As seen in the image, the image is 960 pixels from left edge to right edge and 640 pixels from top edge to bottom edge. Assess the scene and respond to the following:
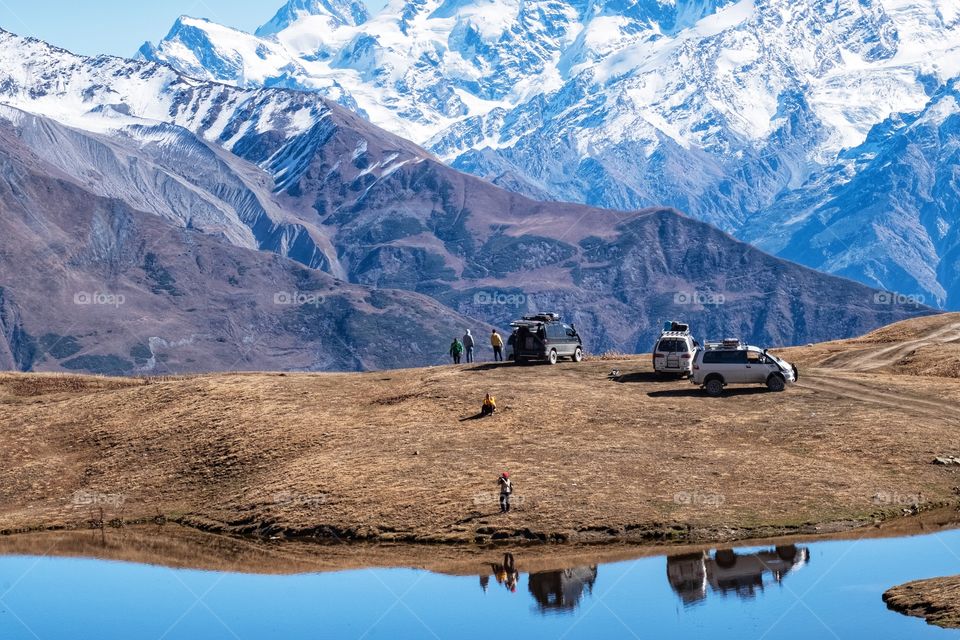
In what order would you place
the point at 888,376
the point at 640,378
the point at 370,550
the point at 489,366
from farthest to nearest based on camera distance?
1. the point at 489,366
2. the point at 888,376
3. the point at 640,378
4. the point at 370,550

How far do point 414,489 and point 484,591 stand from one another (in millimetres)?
13354

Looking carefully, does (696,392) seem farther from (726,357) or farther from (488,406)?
(488,406)

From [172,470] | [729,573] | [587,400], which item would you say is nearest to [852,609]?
[729,573]

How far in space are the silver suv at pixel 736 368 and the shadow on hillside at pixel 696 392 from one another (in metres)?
0.50

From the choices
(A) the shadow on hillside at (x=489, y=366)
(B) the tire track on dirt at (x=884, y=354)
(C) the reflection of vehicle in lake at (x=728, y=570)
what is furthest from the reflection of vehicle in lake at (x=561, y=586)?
(B) the tire track on dirt at (x=884, y=354)

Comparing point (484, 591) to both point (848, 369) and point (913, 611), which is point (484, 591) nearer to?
point (913, 611)

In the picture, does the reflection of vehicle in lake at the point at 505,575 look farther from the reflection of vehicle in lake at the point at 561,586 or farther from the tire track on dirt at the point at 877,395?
the tire track on dirt at the point at 877,395

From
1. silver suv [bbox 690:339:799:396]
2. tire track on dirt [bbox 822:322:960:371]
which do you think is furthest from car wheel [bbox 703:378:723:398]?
tire track on dirt [bbox 822:322:960:371]

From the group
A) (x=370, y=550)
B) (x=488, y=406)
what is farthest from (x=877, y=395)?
(x=370, y=550)

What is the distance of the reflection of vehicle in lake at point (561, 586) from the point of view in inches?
1973

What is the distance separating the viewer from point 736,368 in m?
78.3

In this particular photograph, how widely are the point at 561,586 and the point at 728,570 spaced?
620cm

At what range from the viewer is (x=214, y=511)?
67.0 meters

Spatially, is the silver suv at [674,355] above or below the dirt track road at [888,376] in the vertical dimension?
above
